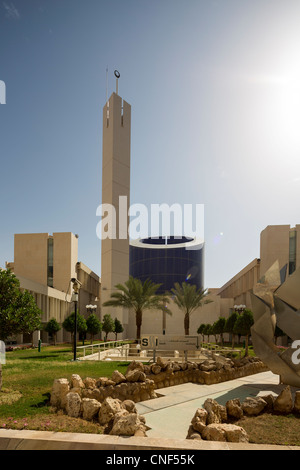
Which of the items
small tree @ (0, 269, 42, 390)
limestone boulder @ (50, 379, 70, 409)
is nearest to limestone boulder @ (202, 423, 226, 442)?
limestone boulder @ (50, 379, 70, 409)

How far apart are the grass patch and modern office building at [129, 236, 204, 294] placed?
6815 cm

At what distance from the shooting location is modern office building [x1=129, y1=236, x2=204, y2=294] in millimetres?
75812

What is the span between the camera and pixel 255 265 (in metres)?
51.2

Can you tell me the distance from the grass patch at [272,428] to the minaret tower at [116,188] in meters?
37.2

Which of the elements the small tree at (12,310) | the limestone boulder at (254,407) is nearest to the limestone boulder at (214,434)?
the limestone boulder at (254,407)

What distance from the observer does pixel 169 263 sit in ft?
250

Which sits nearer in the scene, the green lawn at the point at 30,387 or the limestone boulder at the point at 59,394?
the green lawn at the point at 30,387

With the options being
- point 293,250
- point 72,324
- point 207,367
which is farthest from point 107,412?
point 293,250

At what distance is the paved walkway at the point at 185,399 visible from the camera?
21.8 ft

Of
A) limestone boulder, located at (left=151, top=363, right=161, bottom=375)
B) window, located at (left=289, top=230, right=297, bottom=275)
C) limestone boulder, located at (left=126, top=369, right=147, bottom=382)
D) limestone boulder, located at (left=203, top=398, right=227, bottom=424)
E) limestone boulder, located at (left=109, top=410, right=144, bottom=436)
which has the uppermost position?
window, located at (left=289, top=230, right=297, bottom=275)

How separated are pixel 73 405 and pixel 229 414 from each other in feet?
10.6

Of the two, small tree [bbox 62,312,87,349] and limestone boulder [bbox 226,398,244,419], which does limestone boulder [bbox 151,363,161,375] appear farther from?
small tree [bbox 62,312,87,349]

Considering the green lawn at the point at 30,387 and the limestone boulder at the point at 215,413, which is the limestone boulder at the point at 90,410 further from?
the limestone boulder at the point at 215,413

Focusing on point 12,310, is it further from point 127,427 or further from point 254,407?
point 254,407
